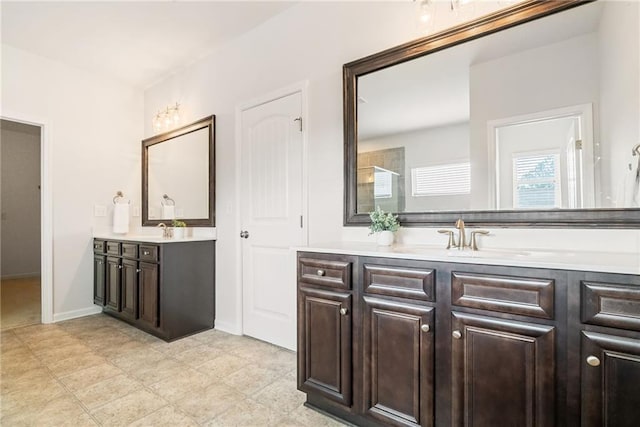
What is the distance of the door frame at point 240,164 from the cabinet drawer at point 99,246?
Result: 175 cm

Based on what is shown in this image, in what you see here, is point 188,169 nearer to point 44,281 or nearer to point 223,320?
point 223,320

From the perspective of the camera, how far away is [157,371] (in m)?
2.24

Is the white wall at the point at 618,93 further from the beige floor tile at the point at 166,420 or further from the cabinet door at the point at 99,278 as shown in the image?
the cabinet door at the point at 99,278

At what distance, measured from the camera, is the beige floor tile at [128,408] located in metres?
1.68

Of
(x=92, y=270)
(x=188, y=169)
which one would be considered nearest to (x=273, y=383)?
(x=188, y=169)

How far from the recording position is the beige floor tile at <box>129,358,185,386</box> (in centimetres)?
212

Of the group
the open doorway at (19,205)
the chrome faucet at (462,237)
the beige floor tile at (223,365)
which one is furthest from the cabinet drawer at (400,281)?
the open doorway at (19,205)

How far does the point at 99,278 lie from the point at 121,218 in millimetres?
725

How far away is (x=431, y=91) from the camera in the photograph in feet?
6.27

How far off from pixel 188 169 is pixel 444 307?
10.0 ft

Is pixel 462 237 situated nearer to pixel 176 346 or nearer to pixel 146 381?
pixel 146 381

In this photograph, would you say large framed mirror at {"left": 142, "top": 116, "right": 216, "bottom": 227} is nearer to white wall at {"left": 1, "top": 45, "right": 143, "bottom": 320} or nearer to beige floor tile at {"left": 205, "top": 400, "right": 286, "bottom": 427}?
white wall at {"left": 1, "top": 45, "right": 143, "bottom": 320}

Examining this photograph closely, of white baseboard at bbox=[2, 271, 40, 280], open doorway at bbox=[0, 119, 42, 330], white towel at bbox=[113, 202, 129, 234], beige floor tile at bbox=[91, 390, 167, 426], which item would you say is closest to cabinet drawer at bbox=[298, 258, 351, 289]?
beige floor tile at bbox=[91, 390, 167, 426]

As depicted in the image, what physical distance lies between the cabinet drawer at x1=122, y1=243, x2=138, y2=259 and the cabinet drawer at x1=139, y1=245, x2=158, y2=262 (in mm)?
106
